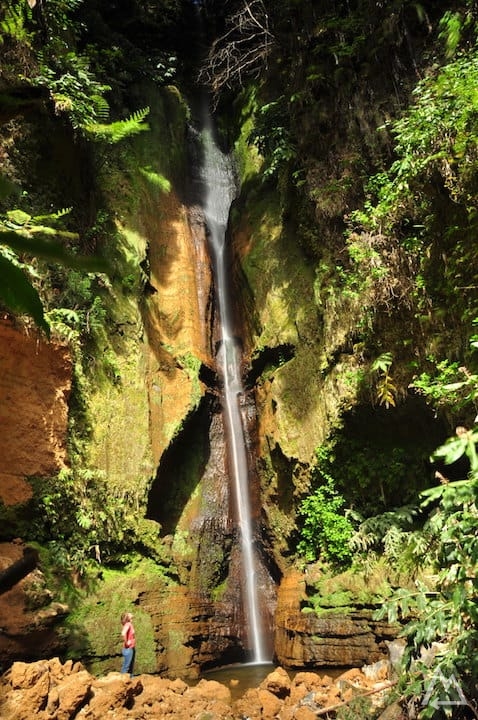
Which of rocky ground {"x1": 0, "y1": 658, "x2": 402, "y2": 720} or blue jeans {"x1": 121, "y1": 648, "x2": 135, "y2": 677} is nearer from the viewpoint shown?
rocky ground {"x1": 0, "y1": 658, "x2": 402, "y2": 720}

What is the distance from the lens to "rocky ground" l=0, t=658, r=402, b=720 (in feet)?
15.7

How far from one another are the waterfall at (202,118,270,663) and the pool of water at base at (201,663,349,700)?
0.55 meters

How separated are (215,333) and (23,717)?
10.0 m

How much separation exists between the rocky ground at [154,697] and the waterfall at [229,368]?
4.01m

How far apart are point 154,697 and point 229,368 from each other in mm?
8478

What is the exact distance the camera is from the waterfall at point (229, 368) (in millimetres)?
10133

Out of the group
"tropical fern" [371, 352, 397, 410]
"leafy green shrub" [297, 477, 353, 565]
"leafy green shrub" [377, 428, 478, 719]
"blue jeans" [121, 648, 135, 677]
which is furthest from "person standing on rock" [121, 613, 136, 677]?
"tropical fern" [371, 352, 397, 410]

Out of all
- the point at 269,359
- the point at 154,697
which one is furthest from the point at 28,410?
the point at 269,359

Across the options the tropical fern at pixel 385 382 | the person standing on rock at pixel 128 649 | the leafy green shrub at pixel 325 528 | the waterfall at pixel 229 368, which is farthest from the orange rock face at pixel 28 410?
the tropical fern at pixel 385 382

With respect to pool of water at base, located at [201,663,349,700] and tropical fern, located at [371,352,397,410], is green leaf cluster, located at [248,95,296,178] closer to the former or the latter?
tropical fern, located at [371,352,397,410]

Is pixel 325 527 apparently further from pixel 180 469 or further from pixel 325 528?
pixel 180 469

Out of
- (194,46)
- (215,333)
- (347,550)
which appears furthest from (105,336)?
(194,46)

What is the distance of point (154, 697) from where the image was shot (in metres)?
5.32

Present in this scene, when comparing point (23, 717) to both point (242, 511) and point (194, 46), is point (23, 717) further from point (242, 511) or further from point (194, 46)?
point (194, 46)
